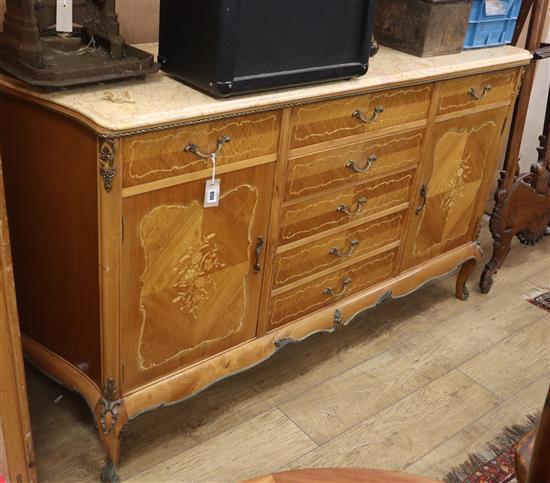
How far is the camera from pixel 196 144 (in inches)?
61.3

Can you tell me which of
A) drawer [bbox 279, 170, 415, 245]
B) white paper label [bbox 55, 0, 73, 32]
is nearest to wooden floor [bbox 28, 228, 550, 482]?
drawer [bbox 279, 170, 415, 245]

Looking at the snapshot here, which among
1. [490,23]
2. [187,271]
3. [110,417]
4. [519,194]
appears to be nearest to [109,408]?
[110,417]

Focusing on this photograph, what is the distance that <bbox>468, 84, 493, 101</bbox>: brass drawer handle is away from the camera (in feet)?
7.30

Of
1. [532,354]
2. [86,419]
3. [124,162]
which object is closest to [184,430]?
[86,419]

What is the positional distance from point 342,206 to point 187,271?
0.54 m

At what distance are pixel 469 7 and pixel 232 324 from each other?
120cm

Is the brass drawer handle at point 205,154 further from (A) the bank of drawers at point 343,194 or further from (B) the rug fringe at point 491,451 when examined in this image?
(B) the rug fringe at point 491,451

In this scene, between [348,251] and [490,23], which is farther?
[490,23]

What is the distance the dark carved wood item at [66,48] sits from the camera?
149 centimetres

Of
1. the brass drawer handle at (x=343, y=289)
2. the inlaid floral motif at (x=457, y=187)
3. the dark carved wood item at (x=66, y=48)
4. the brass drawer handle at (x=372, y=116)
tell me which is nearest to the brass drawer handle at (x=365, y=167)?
the brass drawer handle at (x=372, y=116)

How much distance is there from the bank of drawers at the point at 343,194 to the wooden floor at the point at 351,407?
0.26m

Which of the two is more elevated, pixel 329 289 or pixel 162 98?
pixel 162 98

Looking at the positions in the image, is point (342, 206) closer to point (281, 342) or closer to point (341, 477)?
point (281, 342)

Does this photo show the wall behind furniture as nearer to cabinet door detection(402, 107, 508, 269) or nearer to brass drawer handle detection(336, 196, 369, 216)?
brass drawer handle detection(336, 196, 369, 216)
